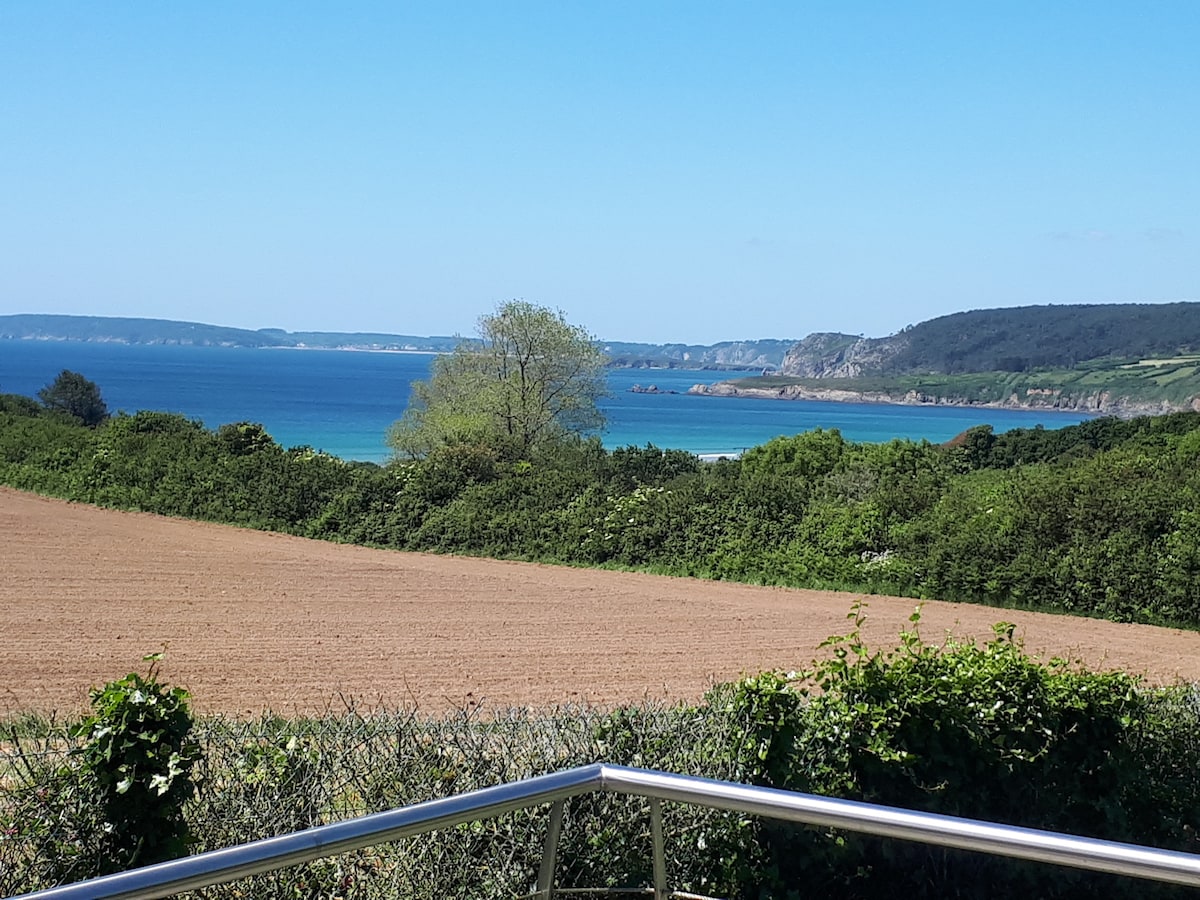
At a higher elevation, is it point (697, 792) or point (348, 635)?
point (697, 792)

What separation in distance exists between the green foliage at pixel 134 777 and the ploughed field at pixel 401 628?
10.2 ft

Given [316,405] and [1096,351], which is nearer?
[316,405]

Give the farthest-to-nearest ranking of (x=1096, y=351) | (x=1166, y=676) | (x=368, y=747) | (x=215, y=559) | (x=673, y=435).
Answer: (x=1096, y=351) → (x=673, y=435) → (x=215, y=559) → (x=1166, y=676) → (x=368, y=747)

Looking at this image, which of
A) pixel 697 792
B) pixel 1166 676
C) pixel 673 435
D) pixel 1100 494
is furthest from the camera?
pixel 673 435

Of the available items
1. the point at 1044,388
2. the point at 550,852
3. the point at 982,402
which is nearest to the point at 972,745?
the point at 550,852

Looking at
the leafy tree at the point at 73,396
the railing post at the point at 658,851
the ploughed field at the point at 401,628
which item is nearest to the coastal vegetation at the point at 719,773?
the railing post at the point at 658,851

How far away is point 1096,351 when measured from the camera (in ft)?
413

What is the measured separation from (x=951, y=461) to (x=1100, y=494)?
7.26 m

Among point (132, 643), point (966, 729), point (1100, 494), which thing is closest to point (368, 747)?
point (966, 729)

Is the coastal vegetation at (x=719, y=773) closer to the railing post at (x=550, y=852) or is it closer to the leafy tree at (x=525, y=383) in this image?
the railing post at (x=550, y=852)

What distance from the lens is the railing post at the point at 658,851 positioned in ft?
8.25

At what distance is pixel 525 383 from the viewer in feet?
120

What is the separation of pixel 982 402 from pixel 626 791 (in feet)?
443

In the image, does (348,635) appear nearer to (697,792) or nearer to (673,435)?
(697,792)
